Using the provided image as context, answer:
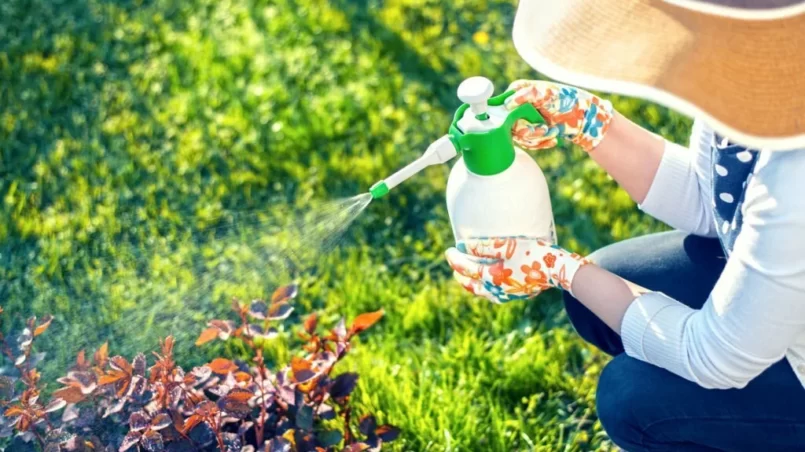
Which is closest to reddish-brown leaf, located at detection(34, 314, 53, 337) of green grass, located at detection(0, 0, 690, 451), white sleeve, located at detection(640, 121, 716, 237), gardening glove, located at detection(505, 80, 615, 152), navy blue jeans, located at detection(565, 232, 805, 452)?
green grass, located at detection(0, 0, 690, 451)

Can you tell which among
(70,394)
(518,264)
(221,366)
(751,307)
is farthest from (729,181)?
(70,394)

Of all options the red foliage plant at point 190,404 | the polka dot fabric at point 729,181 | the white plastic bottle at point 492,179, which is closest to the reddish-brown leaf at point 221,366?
the red foliage plant at point 190,404

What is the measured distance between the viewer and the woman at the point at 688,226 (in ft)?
4.98

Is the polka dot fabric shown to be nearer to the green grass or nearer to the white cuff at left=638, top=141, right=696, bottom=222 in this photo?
the white cuff at left=638, top=141, right=696, bottom=222

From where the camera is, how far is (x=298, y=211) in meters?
3.30

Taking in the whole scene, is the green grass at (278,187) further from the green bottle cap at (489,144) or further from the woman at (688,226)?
the green bottle cap at (489,144)

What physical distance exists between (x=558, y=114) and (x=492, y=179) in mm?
208

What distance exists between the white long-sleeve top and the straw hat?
167 millimetres

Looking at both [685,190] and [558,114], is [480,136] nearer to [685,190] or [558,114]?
[558,114]

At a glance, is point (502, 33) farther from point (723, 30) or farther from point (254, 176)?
point (723, 30)

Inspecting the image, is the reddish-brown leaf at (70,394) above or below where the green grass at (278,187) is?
above

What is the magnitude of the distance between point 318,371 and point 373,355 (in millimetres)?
463

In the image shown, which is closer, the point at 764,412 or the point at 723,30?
the point at 723,30

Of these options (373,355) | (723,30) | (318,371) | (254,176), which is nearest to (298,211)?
(254,176)
